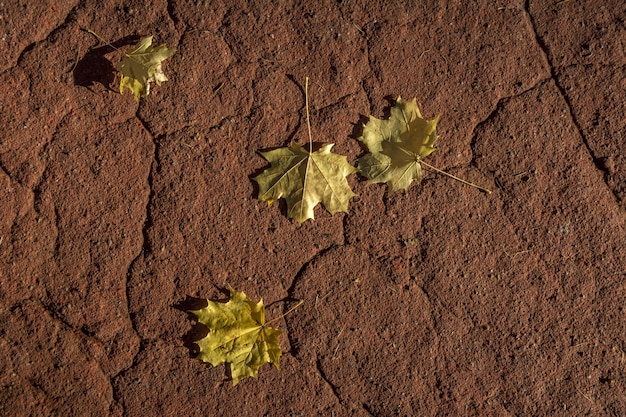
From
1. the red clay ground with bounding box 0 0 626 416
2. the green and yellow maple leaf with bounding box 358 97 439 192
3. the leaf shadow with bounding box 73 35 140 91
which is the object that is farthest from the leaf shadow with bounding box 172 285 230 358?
the leaf shadow with bounding box 73 35 140 91

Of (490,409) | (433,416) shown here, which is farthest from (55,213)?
(490,409)

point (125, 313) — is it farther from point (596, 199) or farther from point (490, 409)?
point (596, 199)

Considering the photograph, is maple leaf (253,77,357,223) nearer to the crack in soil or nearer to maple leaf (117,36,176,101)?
maple leaf (117,36,176,101)

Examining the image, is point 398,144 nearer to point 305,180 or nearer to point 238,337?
point 305,180

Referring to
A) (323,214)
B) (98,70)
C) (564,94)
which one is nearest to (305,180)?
(323,214)

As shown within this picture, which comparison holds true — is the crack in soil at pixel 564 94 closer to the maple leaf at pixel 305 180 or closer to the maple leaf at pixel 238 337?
the maple leaf at pixel 305 180

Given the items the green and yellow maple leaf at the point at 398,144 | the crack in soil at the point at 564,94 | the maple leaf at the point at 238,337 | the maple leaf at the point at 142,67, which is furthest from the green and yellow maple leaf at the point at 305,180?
the crack in soil at the point at 564,94
